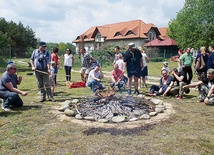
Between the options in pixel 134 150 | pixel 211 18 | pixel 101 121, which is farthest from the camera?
pixel 211 18

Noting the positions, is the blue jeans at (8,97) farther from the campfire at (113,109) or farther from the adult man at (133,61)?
the adult man at (133,61)

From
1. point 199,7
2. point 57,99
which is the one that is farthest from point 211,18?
point 57,99

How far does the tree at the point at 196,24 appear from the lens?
1330 inches

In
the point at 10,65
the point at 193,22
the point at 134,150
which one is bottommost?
the point at 134,150

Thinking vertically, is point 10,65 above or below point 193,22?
below

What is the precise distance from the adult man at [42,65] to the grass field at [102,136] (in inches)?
53.7

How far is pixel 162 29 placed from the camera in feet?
169

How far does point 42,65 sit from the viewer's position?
7.14 m

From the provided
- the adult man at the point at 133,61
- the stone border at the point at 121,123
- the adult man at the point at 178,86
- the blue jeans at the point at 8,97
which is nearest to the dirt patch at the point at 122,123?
the stone border at the point at 121,123

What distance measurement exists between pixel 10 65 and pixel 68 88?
392cm

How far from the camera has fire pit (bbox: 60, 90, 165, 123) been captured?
5566mm

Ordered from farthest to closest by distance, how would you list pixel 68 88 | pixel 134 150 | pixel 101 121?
pixel 68 88 < pixel 101 121 < pixel 134 150

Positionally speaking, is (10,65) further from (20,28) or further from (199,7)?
Answer: (20,28)

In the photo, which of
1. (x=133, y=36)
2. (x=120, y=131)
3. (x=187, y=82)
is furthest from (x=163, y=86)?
(x=133, y=36)
